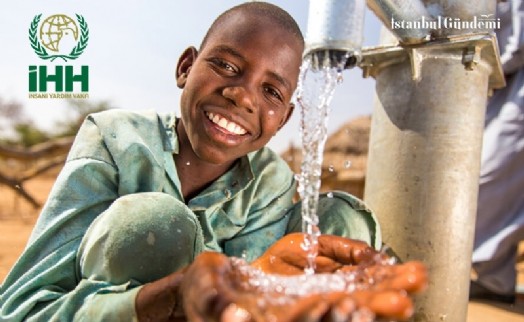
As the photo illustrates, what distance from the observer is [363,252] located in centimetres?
105

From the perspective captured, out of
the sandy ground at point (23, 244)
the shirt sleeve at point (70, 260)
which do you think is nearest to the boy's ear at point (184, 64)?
the shirt sleeve at point (70, 260)

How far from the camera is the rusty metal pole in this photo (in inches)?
67.4

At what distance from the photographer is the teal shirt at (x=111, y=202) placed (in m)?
1.11

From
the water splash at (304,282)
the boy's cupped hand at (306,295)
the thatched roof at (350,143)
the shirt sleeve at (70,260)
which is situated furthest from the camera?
the thatched roof at (350,143)

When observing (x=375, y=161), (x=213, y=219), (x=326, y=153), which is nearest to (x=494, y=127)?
(x=375, y=161)

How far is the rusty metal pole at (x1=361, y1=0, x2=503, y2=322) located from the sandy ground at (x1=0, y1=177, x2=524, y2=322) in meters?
0.91

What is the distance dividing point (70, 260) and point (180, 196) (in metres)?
0.38

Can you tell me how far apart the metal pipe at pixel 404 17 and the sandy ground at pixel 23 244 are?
148cm

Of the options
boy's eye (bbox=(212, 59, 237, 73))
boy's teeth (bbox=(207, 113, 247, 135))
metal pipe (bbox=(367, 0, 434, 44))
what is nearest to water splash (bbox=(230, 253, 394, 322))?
boy's teeth (bbox=(207, 113, 247, 135))

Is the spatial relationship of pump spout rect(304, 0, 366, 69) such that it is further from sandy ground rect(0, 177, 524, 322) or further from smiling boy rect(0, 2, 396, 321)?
sandy ground rect(0, 177, 524, 322)

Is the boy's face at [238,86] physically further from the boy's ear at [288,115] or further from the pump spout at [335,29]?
the pump spout at [335,29]

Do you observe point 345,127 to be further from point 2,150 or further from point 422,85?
point 422,85

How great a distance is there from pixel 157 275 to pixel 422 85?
110 centimetres

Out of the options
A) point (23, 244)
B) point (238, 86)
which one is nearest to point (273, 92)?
point (238, 86)
